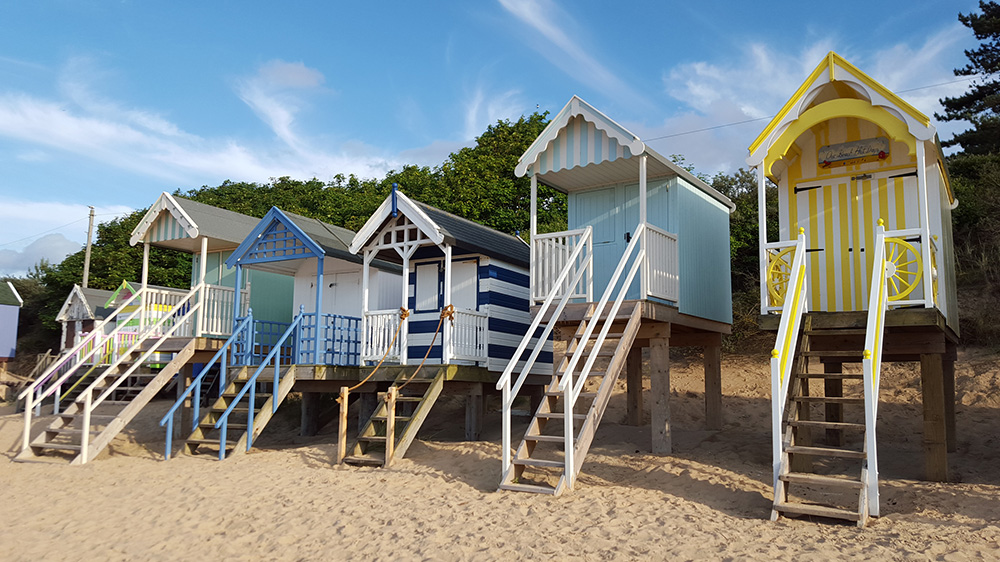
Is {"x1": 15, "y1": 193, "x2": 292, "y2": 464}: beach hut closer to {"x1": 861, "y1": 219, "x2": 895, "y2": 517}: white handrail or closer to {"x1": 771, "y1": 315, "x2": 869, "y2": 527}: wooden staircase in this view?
{"x1": 771, "y1": 315, "x2": 869, "y2": 527}: wooden staircase

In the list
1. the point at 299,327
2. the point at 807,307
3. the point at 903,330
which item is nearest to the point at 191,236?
the point at 299,327

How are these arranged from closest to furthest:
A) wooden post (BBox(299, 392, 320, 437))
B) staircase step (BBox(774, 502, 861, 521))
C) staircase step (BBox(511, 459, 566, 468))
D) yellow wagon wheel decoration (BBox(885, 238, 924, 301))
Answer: staircase step (BBox(774, 502, 861, 521)), staircase step (BBox(511, 459, 566, 468)), yellow wagon wheel decoration (BBox(885, 238, 924, 301)), wooden post (BBox(299, 392, 320, 437))

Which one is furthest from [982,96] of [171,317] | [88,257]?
[88,257]

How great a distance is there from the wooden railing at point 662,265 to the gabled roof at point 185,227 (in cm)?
1001

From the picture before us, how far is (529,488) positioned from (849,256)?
5.75 meters

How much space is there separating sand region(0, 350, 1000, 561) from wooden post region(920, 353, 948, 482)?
26 cm

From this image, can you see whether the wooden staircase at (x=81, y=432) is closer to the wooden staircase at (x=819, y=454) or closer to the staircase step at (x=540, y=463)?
the staircase step at (x=540, y=463)

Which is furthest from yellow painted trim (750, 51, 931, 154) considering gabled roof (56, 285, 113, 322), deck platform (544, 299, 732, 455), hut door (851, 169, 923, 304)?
gabled roof (56, 285, 113, 322)

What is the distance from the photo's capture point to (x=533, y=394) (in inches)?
627

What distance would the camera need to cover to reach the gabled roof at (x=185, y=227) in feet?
54.4

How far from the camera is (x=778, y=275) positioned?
10.2 m

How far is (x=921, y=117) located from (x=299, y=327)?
10.1 metres

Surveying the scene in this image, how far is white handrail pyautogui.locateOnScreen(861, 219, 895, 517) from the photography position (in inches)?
283

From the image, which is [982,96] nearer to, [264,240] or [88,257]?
[264,240]
